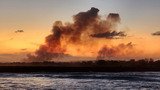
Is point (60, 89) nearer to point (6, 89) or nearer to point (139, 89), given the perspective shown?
point (6, 89)

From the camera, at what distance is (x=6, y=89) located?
5331 centimetres

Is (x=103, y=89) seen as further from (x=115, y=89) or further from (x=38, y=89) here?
(x=38, y=89)

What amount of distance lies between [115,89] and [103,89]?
5.26 ft

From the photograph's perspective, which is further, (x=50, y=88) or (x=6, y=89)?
(x=50, y=88)

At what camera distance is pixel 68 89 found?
5503 centimetres

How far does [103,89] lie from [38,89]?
28.5 ft

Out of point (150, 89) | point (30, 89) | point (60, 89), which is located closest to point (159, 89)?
point (150, 89)

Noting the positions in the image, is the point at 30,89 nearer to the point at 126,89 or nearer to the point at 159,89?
the point at 126,89

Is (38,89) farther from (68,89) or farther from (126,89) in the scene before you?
(126,89)

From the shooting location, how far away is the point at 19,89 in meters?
53.7

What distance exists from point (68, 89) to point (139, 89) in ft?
31.2

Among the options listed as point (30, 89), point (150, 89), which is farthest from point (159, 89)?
point (30, 89)

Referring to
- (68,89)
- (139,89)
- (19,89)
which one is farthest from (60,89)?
(139,89)

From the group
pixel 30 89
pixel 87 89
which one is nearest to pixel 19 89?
pixel 30 89
